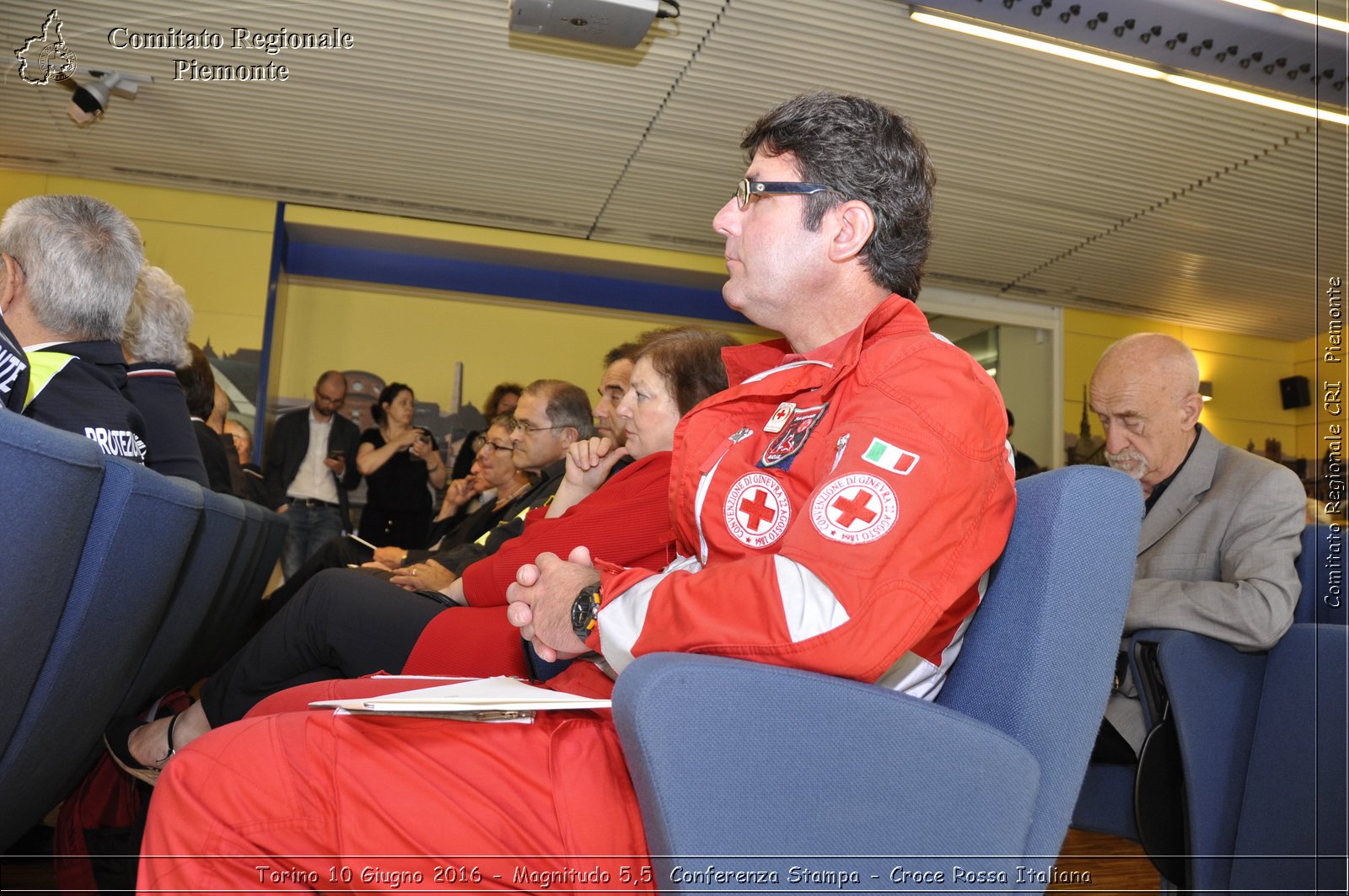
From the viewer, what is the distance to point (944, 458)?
1048mm

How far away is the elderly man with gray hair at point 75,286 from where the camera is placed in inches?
76.4

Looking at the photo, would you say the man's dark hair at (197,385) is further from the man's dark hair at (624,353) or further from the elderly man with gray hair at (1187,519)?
the elderly man with gray hair at (1187,519)

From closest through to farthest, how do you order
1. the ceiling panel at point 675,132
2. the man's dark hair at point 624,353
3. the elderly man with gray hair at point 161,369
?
1. the elderly man with gray hair at point 161,369
2. the man's dark hair at point 624,353
3. the ceiling panel at point 675,132

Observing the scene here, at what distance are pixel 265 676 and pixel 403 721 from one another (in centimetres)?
107

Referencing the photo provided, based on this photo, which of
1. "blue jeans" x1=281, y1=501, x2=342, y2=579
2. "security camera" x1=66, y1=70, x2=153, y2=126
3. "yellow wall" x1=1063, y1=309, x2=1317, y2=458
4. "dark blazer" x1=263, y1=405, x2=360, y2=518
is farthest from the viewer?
"yellow wall" x1=1063, y1=309, x2=1317, y2=458

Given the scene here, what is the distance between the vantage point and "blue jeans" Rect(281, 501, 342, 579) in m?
6.69

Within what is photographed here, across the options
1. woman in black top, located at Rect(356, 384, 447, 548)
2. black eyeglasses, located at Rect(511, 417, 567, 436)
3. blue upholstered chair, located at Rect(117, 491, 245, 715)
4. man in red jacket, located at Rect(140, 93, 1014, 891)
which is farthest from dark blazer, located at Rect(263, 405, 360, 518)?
man in red jacket, located at Rect(140, 93, 1014, 891)

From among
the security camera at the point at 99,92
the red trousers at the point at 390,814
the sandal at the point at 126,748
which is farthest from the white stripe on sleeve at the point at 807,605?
the security camera at the point at 99,92

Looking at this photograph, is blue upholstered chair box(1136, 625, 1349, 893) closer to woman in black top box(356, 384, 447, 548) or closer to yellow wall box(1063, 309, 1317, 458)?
woman in black top box(356, 384, 447, 548)

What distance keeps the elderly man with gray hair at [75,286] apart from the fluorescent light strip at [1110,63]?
3.95 meters

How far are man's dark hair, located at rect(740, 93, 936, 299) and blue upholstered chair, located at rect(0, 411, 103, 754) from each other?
0.96 meters

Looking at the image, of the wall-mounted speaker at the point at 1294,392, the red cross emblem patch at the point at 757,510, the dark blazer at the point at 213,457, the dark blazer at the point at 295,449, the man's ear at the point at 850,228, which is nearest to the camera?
the red cross emblem patch at the point at 757,510

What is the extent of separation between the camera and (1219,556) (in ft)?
7.26

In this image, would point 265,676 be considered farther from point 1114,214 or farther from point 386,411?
point 1114,214
